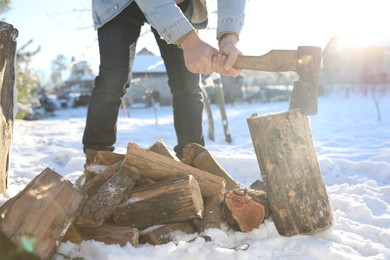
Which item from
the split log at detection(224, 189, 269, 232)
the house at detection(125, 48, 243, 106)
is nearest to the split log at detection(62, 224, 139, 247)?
the split log at detection(224, 189, 269, 232)

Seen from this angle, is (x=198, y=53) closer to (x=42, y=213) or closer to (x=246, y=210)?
(x=246, y=210)

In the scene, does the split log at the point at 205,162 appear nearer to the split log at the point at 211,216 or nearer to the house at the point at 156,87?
the split log at the point at 211,216

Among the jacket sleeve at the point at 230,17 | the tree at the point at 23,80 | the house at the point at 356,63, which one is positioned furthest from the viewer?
the house at the point at 356,63

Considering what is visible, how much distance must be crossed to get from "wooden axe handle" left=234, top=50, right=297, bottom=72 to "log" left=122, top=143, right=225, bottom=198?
2.07 ft

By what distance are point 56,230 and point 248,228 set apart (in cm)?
89

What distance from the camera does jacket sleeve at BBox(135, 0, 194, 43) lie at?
5.93ft

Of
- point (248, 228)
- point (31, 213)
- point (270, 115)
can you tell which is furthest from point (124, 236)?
point (270, 115)

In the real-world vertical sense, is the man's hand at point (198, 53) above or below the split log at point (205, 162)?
above

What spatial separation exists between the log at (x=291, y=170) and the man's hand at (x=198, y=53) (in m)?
0.36

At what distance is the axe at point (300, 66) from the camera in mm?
1620

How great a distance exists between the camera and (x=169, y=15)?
183 cm

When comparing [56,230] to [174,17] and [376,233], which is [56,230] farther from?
[376,233]

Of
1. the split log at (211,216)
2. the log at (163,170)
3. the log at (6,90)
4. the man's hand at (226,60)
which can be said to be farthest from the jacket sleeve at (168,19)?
Answer: the split log at (211,216)

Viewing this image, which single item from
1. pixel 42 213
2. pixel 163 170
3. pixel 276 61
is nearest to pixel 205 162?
pixel 163 170
